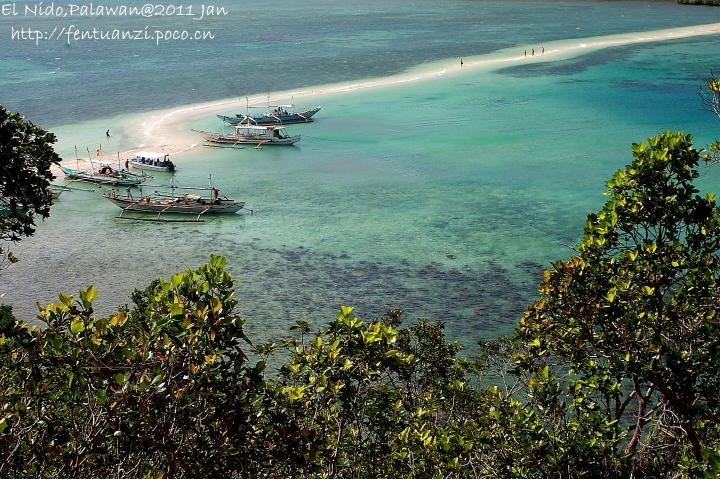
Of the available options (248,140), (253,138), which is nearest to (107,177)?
(248,140)

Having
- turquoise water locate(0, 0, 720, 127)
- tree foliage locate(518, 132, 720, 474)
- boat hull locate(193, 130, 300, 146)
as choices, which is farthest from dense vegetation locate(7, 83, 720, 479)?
turquoise water locate(0, 0, 720, 127)

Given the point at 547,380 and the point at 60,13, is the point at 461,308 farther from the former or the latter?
the point at 60,13

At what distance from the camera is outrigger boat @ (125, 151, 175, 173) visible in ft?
134

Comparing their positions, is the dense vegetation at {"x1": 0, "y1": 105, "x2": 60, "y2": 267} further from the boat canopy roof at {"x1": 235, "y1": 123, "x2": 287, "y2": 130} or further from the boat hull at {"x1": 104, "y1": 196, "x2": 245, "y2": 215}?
the boat canopy roof at {"x1": 235, "y1": 123, "x2": 287, "y2": 130}

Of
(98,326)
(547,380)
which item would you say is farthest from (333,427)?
(98,326)

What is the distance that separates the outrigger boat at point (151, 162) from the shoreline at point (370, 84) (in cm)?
309

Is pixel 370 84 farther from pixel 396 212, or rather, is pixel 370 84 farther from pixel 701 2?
pixel 701 2

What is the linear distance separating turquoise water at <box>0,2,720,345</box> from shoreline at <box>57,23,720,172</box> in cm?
327

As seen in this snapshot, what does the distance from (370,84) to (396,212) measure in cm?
3440

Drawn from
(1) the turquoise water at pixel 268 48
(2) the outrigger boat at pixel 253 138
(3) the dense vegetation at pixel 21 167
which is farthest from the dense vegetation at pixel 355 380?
(1) the turquoise water at pixel 268 48

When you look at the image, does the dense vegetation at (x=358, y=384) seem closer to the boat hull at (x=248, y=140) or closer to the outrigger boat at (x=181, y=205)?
the outrigger boat at (x=181, y=205)

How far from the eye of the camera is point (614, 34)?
9288cm

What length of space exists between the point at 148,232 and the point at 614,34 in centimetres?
7851

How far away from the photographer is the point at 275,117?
52031 millimetres
